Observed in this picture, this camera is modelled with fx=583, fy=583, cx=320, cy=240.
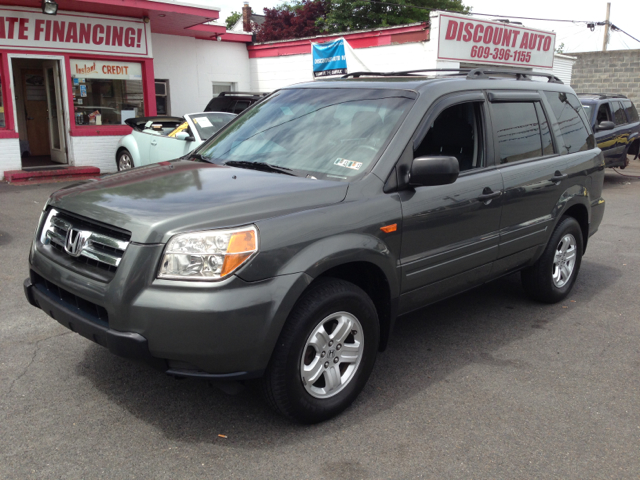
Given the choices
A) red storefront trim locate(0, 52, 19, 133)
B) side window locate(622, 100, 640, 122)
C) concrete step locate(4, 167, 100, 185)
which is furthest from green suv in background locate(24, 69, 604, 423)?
side window locate(622, 100, 640, 122)

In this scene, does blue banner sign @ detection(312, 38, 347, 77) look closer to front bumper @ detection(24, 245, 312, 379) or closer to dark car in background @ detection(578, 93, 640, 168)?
dark car in background @ detection(578, 93, 640, 168)

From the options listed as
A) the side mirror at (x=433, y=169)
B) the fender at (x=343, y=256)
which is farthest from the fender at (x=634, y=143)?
the fender at (x=343, y=256)

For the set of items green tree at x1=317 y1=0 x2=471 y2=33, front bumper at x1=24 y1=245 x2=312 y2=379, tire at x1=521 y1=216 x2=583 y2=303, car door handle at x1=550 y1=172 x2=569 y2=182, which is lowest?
tire at x1=521 y1=216 x2=583 y2=303

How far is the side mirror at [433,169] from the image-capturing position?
11.1ft

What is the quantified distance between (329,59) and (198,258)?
1252 cm

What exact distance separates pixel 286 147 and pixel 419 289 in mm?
1279

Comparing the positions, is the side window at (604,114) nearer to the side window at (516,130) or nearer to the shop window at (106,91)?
the side window at (516,130)

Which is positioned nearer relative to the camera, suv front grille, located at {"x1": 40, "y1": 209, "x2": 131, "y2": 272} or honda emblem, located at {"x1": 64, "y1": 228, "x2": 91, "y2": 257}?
suv front grille, located at {"x1": 40, "y1": 209, "x2": 131, "y2": 272}

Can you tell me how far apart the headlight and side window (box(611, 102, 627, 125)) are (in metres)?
13.2

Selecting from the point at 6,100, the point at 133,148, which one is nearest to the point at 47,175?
the point at 6,100

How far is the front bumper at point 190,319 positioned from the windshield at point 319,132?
1057mm

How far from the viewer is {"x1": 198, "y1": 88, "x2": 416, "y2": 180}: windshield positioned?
3.62 m

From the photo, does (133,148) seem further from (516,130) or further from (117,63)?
(516,130)

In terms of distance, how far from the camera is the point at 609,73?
2258 centimetres
